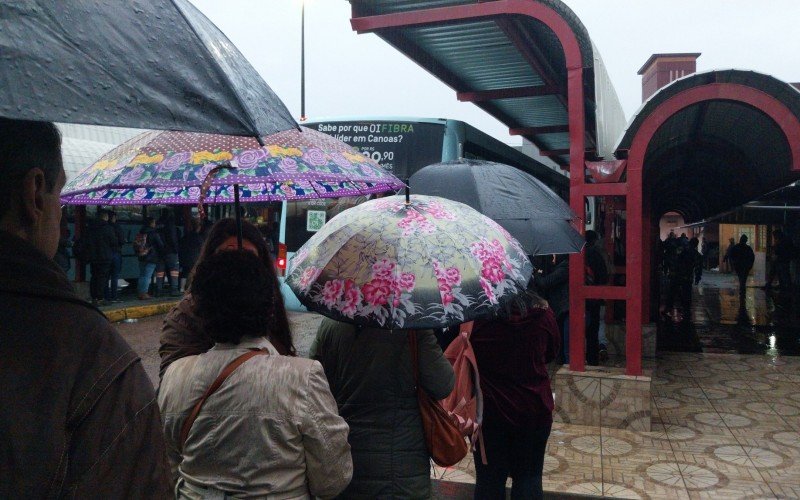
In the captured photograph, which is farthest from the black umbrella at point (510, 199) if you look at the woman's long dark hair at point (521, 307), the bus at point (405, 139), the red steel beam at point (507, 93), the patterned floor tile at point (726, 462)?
the red steel beam at point (507, 93)

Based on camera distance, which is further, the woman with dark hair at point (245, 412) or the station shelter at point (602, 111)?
the station shelter at point (602, 111)

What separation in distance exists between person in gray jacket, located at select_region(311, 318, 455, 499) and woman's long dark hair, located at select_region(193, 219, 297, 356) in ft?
1.04

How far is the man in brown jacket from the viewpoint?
3.55 ft

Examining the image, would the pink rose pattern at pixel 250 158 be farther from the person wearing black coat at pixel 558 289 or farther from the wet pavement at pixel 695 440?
the person wearing black coat at pixel 558 289

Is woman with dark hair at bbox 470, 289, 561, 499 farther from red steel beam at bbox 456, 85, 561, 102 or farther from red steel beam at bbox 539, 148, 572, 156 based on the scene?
red steel beam at bbox 539, 148, 572, 156

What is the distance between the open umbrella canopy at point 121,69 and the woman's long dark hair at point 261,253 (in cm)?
142

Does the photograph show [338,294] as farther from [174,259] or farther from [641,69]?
[641,69]

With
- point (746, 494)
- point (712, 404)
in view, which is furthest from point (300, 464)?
point (712, 404)

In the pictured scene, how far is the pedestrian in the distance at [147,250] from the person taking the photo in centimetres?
1414

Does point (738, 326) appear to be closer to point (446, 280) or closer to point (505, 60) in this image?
point (505, 60)

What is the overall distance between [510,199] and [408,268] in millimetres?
1868

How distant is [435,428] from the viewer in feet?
8.86

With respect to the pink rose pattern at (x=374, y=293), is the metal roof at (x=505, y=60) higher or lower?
higher

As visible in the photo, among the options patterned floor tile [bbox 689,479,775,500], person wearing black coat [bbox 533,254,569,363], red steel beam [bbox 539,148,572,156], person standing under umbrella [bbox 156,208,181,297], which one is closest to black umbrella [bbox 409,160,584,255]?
patterned floor tile [bbox 689,479,775,500]
